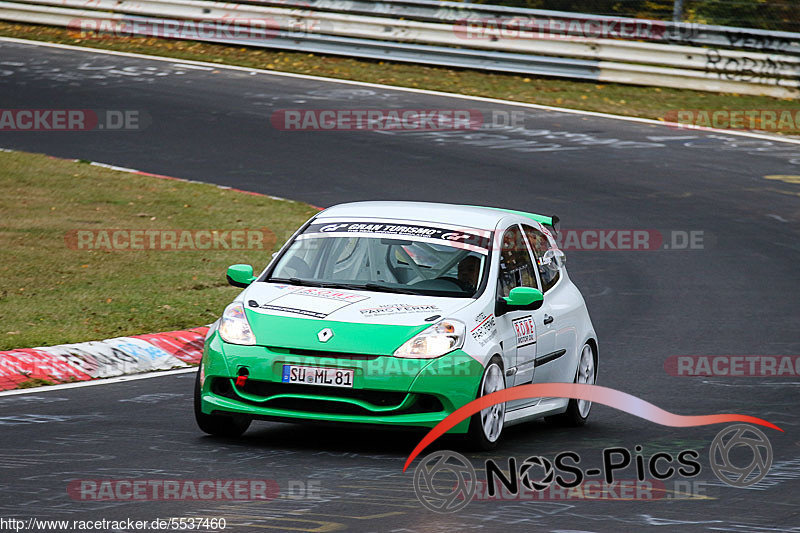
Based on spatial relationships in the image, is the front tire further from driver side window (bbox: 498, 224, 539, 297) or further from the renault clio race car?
driver side window (bbox: 498, 224, 539, 297)

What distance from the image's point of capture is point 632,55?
25.3 meters

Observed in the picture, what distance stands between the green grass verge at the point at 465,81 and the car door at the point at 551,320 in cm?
1401

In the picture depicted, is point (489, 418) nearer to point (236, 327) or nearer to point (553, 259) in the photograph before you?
point (236, 327)

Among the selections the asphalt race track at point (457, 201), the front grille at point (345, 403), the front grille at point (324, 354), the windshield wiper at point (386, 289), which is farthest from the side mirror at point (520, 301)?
the front grille at point (324, 354)

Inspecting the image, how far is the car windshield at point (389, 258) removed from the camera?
895 cm

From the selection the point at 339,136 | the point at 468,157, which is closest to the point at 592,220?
the point at 468,157

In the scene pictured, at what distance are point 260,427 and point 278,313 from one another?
1.02 meters

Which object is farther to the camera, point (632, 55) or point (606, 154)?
point (632, 55)

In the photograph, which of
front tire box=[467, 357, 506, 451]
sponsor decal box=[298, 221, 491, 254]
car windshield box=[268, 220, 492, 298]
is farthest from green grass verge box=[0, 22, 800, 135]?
front tire box=[467, 357, 506, 451]

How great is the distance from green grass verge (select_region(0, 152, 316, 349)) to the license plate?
11.1 feet

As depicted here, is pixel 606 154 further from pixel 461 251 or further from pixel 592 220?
pixel 461 251

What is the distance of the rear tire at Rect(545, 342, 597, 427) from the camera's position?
9.63 meters

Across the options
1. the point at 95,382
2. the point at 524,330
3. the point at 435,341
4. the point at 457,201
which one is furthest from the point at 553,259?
the point at 457,201

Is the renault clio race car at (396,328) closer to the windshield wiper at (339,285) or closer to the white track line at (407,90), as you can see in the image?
the windshield wiper at (339,285)
